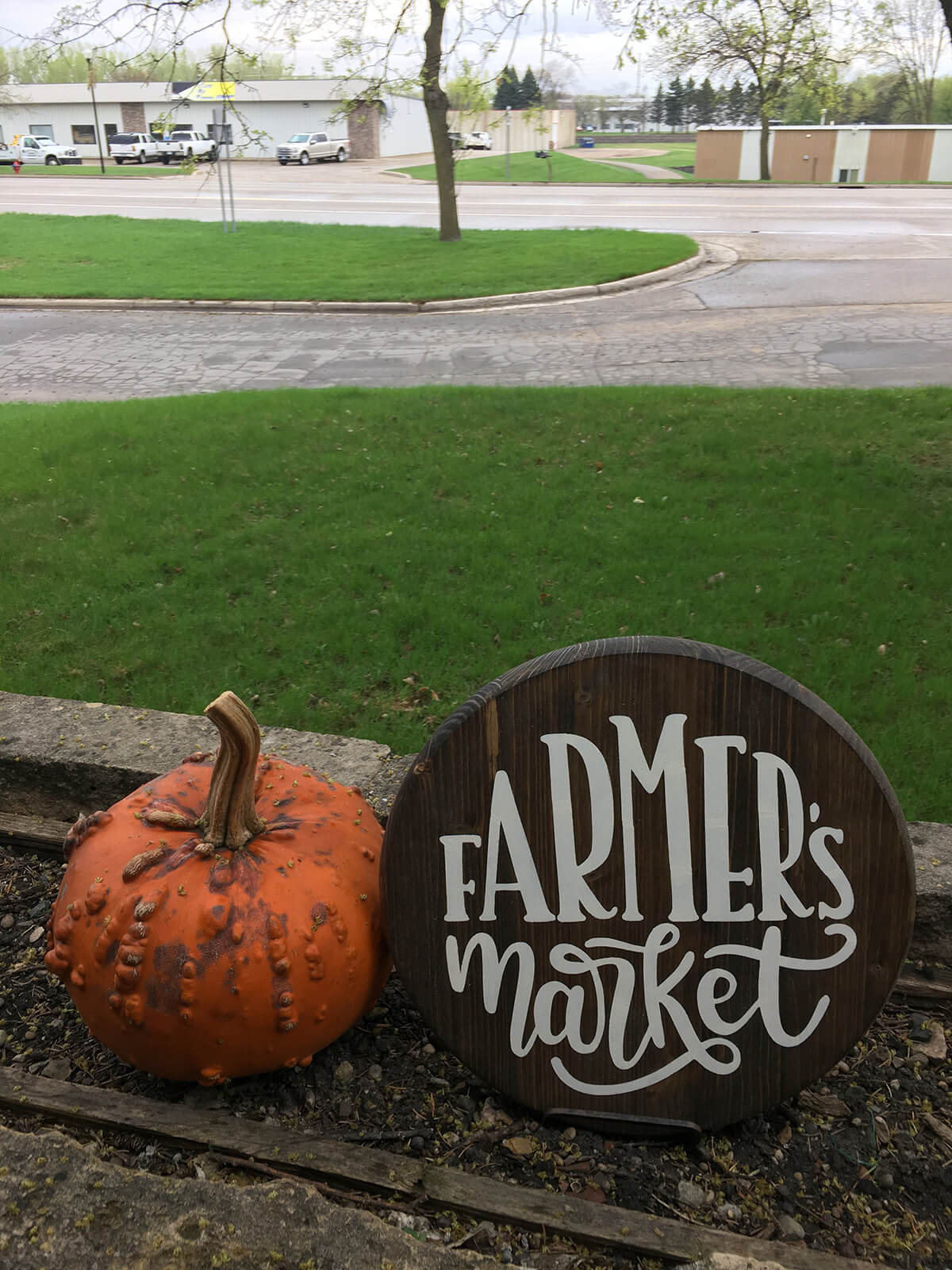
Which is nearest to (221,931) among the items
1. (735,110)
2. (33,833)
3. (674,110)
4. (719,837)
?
(719,837)

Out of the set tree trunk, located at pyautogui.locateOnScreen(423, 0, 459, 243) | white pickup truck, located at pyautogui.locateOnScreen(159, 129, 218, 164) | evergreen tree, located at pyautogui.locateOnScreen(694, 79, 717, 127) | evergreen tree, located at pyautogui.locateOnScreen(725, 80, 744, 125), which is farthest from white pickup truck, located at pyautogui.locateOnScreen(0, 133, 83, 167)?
tree trunk, located at pyautogui.locateOnScreen(423, 0, 459, 243)

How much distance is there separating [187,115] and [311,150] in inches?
868

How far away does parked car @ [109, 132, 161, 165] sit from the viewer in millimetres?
55719

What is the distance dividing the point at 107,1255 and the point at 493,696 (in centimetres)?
115

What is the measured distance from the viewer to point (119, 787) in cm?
302

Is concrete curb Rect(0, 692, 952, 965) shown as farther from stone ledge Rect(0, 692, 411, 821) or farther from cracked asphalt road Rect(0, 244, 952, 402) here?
cracked asphalt road Rect(0, 244, 952, 402)

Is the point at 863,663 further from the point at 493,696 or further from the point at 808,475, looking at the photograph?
the point at 493,696

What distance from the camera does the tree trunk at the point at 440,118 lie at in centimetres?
1277

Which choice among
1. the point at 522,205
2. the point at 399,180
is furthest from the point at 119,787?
the point at 399,180

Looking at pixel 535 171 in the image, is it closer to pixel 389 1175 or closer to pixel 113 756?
pixel 113 756

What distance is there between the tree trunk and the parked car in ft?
143

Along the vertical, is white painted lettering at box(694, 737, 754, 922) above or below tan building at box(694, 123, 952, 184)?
below

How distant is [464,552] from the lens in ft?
17.3

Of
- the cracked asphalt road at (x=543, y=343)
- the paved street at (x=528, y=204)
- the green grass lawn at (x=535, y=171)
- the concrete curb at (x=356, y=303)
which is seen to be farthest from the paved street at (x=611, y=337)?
the green grass lawn at (x=535, y=171)
